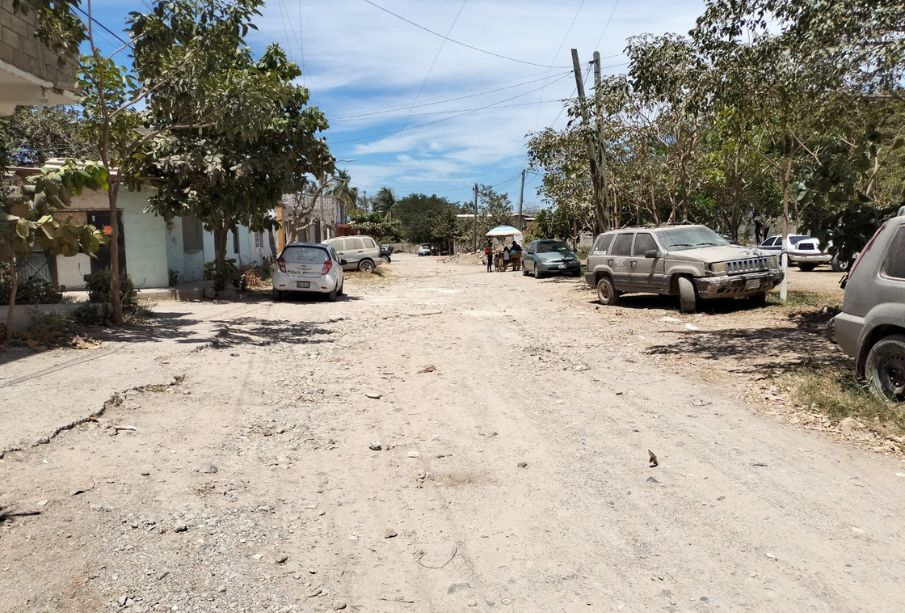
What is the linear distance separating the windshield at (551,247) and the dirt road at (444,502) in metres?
21.3

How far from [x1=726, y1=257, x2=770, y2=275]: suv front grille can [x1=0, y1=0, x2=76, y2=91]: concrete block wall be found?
11.9 meters

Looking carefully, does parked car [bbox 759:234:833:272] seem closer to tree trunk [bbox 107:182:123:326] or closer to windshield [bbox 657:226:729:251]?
windshield [bbox 657:226:729:251]

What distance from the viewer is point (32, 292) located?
42.9 ft

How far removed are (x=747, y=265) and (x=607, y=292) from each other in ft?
12.6

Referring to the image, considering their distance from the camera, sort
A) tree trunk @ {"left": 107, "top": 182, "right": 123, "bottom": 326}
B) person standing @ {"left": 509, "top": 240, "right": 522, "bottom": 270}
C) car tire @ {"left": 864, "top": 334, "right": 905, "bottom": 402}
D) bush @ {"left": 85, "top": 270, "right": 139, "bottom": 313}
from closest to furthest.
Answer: car tire @ {"left": 864, "top": 334, "right": 905, "bottom": 402}, tree trunk @ {"left": 107, "top": 182, "right": 123, "bottom": 326}, bush @ {"left": 85, "top": 270, "right": 139, "bottom": 313}, person standing @ {"left": 509, "top": 240, "right": 522, "bottom": 270}

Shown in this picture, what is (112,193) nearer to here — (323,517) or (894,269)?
(323,517)

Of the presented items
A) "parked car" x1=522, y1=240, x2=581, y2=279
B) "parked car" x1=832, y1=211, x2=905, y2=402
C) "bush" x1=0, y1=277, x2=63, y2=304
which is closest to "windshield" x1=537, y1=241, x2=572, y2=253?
"parked car" x1=522, y1=240, x2=581, y2=279

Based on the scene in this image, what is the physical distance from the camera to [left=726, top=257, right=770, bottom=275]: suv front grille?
1327 centimetres

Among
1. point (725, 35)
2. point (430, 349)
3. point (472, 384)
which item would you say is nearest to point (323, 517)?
point (472, 384)

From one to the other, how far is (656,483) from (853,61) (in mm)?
6106

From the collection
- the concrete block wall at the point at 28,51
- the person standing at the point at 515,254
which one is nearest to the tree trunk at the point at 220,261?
the concrete block wall at the point at 28,51

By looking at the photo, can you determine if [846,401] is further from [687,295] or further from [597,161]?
[597,161]

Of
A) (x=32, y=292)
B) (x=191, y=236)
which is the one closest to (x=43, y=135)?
(x=191, y=236)

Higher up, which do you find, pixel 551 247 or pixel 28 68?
pixel 28 68
